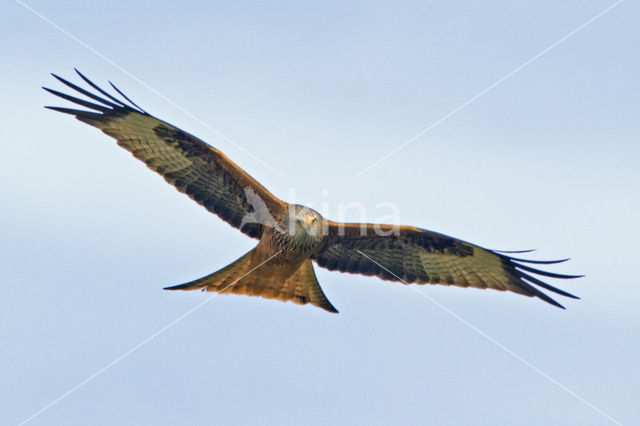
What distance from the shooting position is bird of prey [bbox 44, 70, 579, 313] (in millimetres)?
10336

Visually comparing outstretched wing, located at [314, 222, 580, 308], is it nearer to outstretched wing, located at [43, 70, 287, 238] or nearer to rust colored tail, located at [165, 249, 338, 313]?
rust colored tail, located at [165, 249, 338, 313]

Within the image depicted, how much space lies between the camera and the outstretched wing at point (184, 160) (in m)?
10.3

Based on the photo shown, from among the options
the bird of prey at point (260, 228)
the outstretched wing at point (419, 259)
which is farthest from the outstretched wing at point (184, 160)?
the outstretched wing at point (419, 259)

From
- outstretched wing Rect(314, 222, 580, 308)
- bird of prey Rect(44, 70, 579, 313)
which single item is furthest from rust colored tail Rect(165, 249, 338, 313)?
outstretched wing Rect(314, 222, 580, 308)

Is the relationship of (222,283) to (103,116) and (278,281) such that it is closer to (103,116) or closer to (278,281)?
(278,281)

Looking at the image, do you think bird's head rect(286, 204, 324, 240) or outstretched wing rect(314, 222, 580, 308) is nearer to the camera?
bird's head rect(286, 204, 324, 240)

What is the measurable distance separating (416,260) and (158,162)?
11.7 ft

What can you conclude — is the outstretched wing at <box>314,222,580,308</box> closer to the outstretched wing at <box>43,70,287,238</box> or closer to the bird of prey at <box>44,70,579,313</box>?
the bird of prey at <box>44,70,579,313</box>

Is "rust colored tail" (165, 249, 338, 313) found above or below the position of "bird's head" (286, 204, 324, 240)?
below

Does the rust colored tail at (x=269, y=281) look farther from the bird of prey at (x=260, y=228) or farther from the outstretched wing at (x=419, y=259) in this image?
the outstretched wing at (x=419, y=259)

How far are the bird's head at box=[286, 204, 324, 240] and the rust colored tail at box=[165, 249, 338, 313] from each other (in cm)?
42

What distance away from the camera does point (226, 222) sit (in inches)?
427

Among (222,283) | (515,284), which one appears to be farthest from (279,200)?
(515,284)

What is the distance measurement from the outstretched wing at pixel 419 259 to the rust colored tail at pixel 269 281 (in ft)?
2.25
